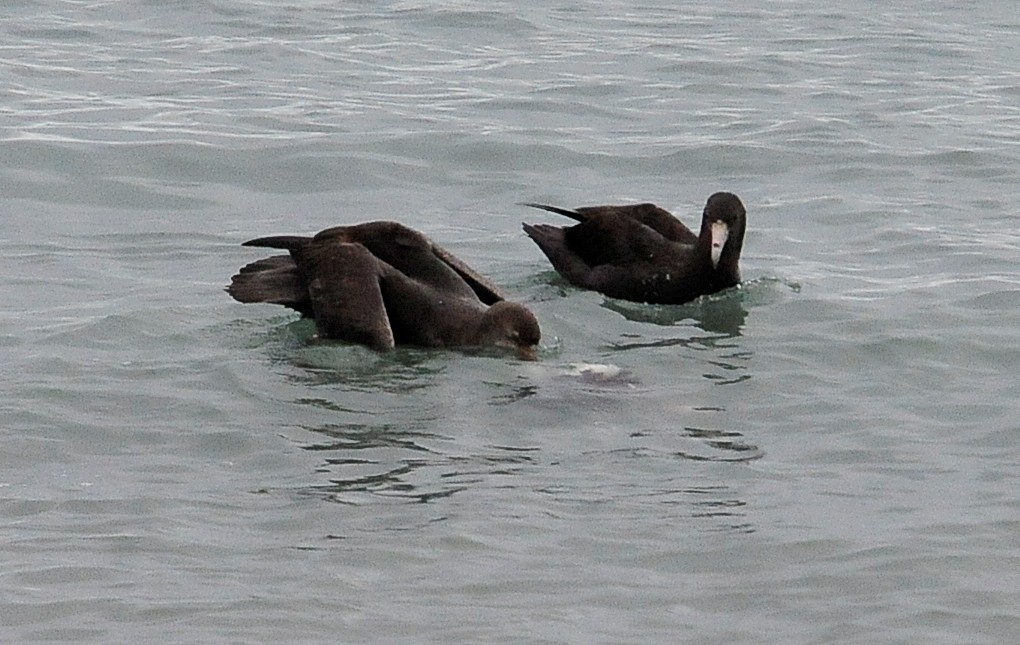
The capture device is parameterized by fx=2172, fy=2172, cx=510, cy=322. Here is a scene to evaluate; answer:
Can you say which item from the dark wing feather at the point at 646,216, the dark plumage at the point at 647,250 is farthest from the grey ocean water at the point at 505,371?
the dark wing feather at the point at 646,216

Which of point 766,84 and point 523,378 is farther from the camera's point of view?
point 766,84

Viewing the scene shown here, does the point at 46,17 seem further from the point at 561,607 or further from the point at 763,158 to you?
the point at 561,607

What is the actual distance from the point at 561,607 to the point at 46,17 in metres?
14.6

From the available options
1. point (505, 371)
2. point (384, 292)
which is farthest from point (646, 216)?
point (505, 371)

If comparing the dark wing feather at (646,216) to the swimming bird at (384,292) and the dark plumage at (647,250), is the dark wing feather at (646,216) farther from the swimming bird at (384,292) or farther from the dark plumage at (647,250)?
the swimming bird at (384,292)

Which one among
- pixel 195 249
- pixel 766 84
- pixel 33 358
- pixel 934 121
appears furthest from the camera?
pixel 766 84

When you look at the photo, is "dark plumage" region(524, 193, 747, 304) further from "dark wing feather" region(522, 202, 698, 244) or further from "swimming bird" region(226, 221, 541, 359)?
"swimming bird" region(226, 221, 541, 359)

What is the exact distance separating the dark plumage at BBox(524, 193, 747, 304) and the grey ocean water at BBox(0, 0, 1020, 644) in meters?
0.14

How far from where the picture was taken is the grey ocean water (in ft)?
23.0

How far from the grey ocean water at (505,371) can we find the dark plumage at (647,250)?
142 millimetres

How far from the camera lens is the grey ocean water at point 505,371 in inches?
276

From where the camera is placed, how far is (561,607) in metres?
6.88

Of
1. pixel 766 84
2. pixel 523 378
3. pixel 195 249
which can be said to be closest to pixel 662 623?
pixel 523 378

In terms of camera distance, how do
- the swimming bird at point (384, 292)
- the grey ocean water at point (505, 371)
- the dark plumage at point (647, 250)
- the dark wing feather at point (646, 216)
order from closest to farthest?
the grey ocean water at point (505, 371) < the swimming bird at point (384, 292) < the dark plumage at point (647, 250) < the dark wing feather at point (646, 216)
